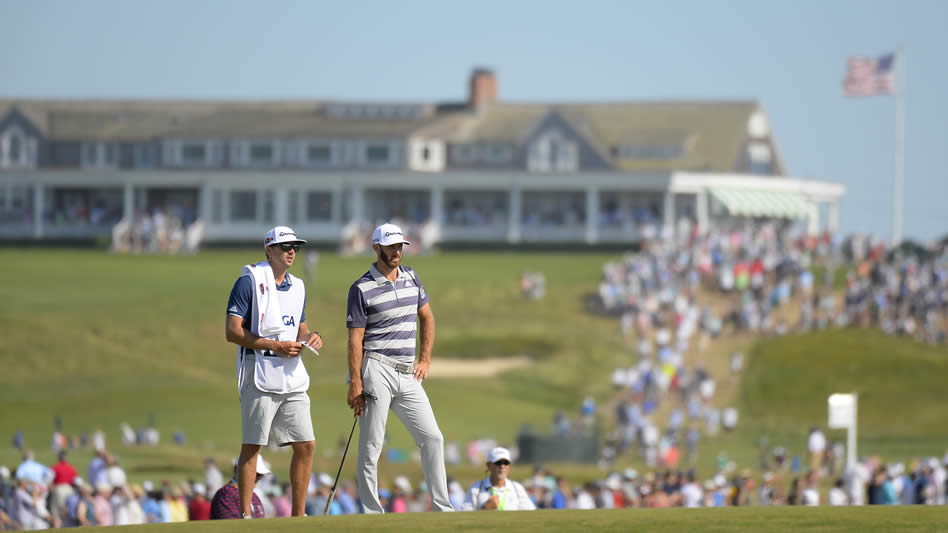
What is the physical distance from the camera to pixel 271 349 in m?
10.5

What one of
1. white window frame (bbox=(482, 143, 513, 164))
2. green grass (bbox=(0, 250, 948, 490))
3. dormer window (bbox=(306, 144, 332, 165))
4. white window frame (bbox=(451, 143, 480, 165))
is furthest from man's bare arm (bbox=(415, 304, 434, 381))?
dormer window (bbox=(306, 144, 332, 165))

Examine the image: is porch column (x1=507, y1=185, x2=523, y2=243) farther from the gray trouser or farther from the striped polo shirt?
the striped polo shirt

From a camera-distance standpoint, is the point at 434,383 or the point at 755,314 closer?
the point at 434,383

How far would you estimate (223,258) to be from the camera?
6328cm

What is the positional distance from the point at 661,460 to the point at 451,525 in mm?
24773

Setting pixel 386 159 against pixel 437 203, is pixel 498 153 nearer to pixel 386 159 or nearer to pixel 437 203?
pixel 437 203

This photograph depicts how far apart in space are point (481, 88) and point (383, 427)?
215 feet

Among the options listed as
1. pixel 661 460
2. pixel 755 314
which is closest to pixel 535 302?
pixel 755 314

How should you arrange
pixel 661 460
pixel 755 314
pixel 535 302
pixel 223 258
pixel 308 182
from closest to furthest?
pixel 661 460 → pixel 755 314 → pixel 535 302 → pixel 223 258 → pixel 308 182

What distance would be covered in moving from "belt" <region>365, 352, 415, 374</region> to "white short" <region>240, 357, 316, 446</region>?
1.78 feet

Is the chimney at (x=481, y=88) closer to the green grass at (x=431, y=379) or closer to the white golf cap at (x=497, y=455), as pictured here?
the green grass at (x=431, y=379)

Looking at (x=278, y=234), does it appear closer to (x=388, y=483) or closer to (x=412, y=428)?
(x=412, y=428)

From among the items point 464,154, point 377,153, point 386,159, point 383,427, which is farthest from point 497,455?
point 377,153

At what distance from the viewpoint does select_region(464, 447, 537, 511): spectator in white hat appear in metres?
11.9
